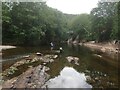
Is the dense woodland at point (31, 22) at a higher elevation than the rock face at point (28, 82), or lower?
higher

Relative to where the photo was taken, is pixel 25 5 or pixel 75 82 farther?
pixel 25 5

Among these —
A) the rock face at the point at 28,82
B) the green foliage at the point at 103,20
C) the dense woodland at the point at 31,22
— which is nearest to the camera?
the rock face at the point at 28,82

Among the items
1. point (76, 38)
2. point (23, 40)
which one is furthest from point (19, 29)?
point (76, 38)

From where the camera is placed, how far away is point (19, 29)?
6438cm

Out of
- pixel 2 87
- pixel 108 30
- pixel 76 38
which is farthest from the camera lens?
pixel 76 38

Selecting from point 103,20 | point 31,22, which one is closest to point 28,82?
point 31,22

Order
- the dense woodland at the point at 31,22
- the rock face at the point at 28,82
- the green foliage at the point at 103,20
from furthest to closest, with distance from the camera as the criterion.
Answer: the green foliage at the point at 103,20 < the dense woodland at the point at 31,22 < the rock face at the point at 28,82

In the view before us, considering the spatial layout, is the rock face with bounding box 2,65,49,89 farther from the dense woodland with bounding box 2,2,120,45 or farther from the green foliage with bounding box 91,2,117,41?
the green foliage with bounding box 91,2,117,41

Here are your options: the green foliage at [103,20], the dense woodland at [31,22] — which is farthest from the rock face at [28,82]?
the green foliage at [103,20]

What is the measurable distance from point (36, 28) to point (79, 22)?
6496 centimetres

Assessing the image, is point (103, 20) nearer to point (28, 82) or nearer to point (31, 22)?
point (31, 22)

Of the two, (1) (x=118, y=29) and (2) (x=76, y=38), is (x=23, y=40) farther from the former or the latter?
(2) (x=76, y=38)

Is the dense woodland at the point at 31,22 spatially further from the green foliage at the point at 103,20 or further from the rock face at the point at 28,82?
the rock face at the point at 28,82

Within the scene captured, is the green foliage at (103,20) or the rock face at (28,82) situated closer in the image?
the rock face at (28,82)
